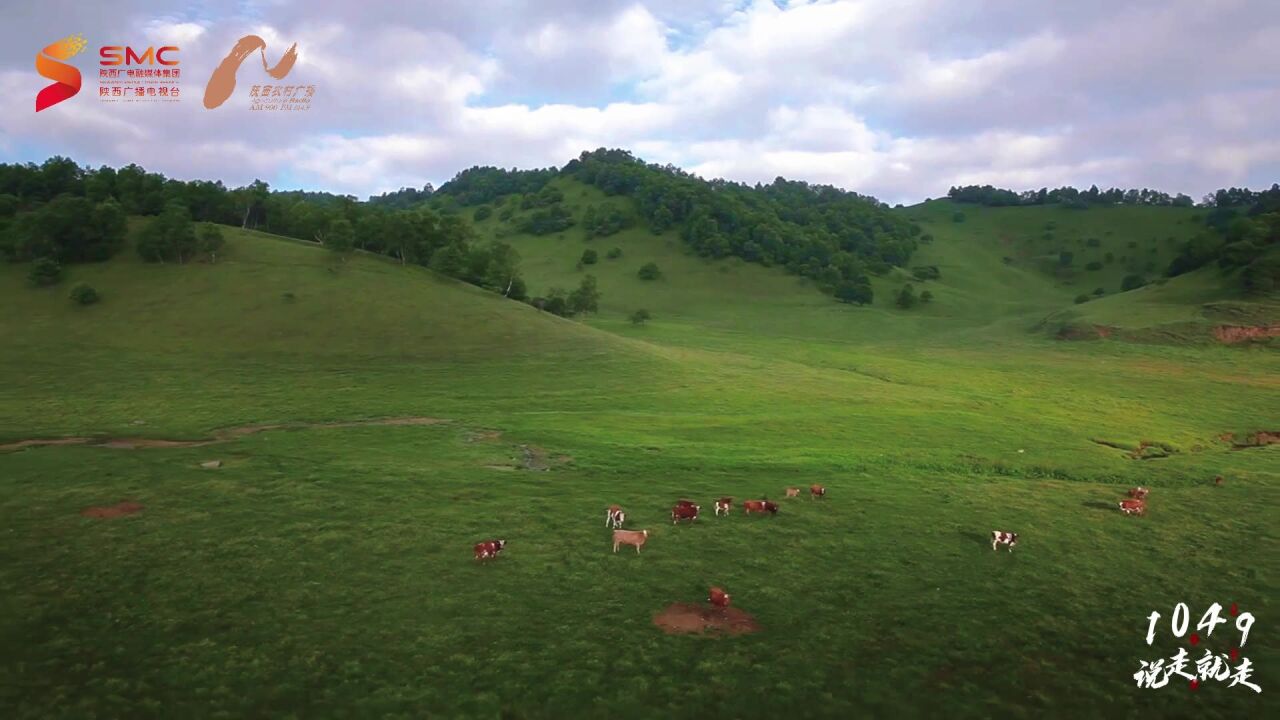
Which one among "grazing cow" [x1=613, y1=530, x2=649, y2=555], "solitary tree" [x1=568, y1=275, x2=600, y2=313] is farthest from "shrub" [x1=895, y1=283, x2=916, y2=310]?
"grazing cow" [x1=613, y1=530, x2=649, y2=555]

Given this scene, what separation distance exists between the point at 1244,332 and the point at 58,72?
12309 centimetres

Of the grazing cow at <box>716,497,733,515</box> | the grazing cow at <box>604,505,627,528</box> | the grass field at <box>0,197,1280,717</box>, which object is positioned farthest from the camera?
the grazing cow at <box>716,497,733,515</box>

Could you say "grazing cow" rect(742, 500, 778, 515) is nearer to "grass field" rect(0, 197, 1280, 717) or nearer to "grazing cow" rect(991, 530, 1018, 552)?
"grass field" rect(0, 197, 1280, 717)

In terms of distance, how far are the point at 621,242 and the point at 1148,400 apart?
13572 cm

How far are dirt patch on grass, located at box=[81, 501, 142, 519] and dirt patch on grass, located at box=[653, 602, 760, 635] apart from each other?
67.1 ft

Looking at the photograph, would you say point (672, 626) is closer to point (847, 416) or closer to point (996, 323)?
point (847, 416)

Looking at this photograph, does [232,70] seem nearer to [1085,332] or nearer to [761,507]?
[761,507]

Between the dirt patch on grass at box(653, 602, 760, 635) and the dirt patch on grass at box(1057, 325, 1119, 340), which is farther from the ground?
the dirt patch on grass at box(1057, 325, 1119, 340)

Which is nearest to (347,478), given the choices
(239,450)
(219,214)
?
(239,450)

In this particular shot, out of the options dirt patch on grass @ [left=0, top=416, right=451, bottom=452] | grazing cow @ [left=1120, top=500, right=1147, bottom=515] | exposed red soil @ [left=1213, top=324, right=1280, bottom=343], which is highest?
exposed red soil @ [left=1213, top=324, right=1280, bottom=343]

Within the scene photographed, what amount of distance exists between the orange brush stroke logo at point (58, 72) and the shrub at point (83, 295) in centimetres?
1900

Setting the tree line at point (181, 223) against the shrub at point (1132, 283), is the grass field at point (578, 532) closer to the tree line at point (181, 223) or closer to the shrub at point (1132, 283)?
the tree line at point (181, 223)

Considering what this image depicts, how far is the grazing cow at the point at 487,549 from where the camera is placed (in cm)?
2095

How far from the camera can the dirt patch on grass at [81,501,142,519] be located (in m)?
24.1
